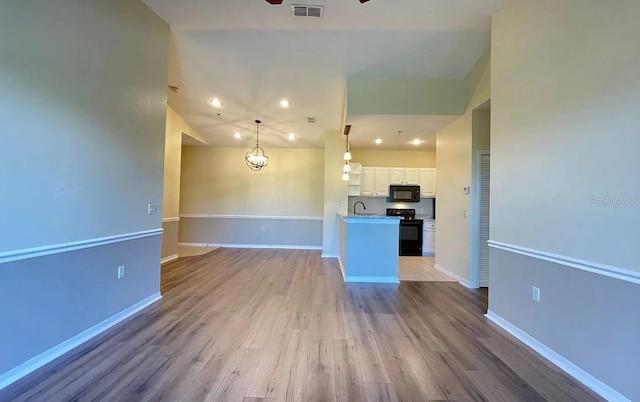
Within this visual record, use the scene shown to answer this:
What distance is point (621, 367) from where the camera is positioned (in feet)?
6.20

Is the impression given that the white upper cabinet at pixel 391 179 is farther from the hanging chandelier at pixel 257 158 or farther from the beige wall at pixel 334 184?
the hanging chandelier at pixel 257 158

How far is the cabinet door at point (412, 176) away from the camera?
7.86 meters

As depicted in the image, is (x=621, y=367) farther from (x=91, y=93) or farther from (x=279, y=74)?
(x=279, y=74)

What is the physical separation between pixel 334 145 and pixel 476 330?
4937 millimetres

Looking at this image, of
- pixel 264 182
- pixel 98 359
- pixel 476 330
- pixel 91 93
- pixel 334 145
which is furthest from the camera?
pixel 264 182

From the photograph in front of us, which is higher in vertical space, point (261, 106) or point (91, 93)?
point (261, 106)

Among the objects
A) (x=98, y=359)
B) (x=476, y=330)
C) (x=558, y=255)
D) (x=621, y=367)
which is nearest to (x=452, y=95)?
(x=558, y=255)

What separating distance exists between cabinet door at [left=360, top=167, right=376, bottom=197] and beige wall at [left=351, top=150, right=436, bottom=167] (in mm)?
451

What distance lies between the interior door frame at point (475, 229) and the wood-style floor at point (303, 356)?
582 mm

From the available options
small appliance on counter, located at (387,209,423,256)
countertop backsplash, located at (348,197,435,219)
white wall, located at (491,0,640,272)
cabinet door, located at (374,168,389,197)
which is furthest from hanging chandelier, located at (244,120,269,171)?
white wall, located at (491,0,640,272)

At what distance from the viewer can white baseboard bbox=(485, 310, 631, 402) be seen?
Result: 1942mm

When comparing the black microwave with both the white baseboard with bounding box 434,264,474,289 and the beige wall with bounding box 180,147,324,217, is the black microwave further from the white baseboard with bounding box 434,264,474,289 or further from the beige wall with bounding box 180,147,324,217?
the white baseboard with bounding box 434,264,474,289

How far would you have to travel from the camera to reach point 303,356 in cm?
242

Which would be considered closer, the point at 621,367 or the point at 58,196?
the point at 621,367
